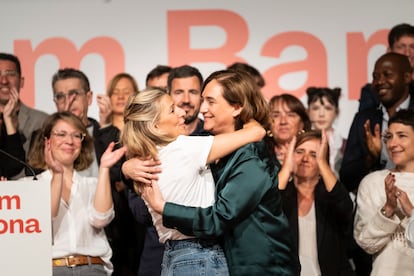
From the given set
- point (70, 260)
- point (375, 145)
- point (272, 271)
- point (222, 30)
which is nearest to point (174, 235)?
point (272, 271)

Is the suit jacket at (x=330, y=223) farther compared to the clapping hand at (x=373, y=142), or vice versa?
the clapping hand at (x=373, y=142)

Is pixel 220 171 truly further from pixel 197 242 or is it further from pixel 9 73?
pixel 9 73


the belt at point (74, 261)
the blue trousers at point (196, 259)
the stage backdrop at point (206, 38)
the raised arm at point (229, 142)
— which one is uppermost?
the stage backdrop at point (206, 38)

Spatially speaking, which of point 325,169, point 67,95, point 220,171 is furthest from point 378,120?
point 67,95

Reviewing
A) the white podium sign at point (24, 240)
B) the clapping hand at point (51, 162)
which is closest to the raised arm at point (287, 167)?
the clapping hand at point (51, 162)

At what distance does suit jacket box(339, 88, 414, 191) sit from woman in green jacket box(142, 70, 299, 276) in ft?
5.40

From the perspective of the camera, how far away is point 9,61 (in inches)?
216

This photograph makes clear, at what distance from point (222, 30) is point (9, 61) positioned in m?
1.55

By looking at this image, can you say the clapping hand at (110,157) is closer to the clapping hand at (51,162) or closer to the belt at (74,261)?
the clapping hand at (51,162)

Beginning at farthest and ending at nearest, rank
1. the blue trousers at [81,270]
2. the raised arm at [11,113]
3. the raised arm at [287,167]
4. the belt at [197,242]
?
the raised arm at [11,113], the raised arm at [287,167], the blue trousers at [81,270], the belt at [197,242]

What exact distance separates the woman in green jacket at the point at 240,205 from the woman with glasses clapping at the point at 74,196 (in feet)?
3.30

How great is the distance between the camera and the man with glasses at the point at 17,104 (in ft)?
17.3

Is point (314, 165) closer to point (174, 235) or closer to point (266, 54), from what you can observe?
point (266, 54)

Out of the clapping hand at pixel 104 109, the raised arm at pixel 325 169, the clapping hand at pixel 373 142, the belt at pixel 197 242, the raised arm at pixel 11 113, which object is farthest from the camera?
the clapping hand at pixel 104 109
